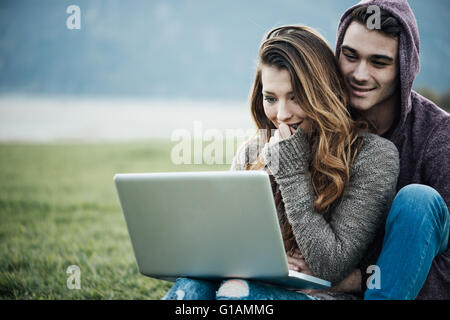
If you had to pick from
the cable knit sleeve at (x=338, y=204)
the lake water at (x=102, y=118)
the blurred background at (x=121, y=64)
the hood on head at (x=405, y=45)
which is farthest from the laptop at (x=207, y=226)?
the blurred background at (x=121, y=64)

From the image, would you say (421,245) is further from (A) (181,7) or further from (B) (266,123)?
(A) (181,7)

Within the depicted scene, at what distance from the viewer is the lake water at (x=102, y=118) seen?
12.2 meters

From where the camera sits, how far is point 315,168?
1764 millimetres

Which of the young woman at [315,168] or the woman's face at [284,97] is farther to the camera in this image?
the woman's face at [284,97]

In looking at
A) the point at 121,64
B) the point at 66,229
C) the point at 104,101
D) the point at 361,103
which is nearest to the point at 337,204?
the point at 361,103

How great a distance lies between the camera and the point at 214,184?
131 centimetres

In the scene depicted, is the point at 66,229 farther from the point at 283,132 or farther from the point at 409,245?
the point at 409,245

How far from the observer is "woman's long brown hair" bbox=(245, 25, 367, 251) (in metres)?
1.71

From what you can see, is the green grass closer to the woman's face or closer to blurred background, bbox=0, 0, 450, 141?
the woman's face

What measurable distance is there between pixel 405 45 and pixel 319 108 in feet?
1.68

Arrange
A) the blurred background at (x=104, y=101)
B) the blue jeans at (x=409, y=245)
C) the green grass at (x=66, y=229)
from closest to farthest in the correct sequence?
the blue jeans at (x=409, y=245) < the green grass at (x=66, y=229) < the blurred background at (x=104, y=101)

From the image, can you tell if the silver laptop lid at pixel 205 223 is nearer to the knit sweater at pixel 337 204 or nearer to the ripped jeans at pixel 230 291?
the ripped jeans at pixel 230 291

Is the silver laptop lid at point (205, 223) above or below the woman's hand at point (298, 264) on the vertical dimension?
above

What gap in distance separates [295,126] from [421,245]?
69cm
